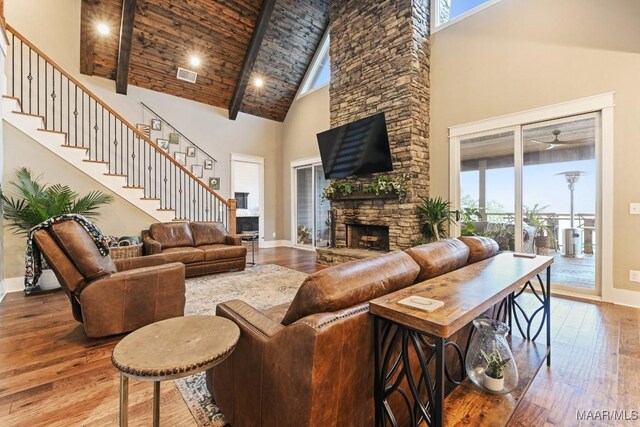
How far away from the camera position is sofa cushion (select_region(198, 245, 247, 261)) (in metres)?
4.46

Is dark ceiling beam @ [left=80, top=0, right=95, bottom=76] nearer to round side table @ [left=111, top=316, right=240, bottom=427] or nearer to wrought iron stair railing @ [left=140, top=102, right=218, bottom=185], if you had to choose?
wrought iron stair railing @ [left=140, top=102, right=218, bottom=185]

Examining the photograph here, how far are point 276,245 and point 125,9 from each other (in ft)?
19.2

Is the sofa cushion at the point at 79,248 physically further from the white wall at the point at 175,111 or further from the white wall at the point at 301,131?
the white wall at the point at 301,131

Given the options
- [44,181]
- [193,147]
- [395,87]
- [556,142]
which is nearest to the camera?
[556,142]

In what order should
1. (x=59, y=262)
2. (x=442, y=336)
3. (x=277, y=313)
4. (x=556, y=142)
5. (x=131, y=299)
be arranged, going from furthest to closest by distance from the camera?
(x=556, y=142) < (x=131, y=299) < (x=59, y=262) < (x=277, y=313) < (x=442, y=336)

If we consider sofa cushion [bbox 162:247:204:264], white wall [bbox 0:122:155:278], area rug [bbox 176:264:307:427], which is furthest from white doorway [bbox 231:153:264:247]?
sofa cushion [bbox 162:247:204:264]

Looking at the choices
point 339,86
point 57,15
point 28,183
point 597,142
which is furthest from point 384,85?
point 57,15

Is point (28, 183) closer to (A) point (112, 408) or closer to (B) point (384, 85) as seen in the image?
(A) point (112, 408)

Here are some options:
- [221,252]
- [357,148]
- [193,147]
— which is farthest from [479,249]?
[193,147]

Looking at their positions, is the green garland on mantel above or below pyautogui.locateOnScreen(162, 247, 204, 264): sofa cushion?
above

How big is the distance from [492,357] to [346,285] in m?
1.10

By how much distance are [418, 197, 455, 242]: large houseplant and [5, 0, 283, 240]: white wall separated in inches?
180

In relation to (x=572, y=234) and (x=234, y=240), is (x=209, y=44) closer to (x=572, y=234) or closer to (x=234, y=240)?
(x=234, y=240)

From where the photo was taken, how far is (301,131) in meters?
7.57
